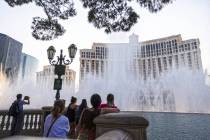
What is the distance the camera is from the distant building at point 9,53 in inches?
3812

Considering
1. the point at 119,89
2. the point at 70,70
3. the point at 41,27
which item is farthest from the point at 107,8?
the point at 70,70

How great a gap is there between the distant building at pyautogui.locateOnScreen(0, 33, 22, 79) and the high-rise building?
39.9 meters

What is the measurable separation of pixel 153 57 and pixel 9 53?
7757 centimetres

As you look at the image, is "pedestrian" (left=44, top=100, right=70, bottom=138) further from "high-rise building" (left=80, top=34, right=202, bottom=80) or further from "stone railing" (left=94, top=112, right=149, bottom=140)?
"high-rise building" (left=80, top=34, right=202, bottom=80)

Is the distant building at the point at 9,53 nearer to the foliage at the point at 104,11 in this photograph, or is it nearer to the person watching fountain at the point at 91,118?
the foliage at the point at 104,11

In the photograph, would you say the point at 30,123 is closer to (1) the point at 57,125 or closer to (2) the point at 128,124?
(1) the point at 57,125

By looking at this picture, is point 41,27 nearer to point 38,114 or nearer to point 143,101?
point 38,114

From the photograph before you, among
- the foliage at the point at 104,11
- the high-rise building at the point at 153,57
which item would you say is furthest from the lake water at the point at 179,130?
the high-rise building at the point at 153,57

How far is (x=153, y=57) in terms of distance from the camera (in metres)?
98.1

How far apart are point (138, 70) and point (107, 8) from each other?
305 ft

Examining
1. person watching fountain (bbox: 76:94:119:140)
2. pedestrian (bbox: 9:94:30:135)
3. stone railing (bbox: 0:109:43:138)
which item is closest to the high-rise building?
stone railing (bbox: 0:109:43:138)

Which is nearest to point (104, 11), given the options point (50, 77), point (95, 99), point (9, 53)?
point (95, 99)

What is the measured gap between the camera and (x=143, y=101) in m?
67.5

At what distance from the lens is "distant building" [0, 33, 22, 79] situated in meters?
96.8
